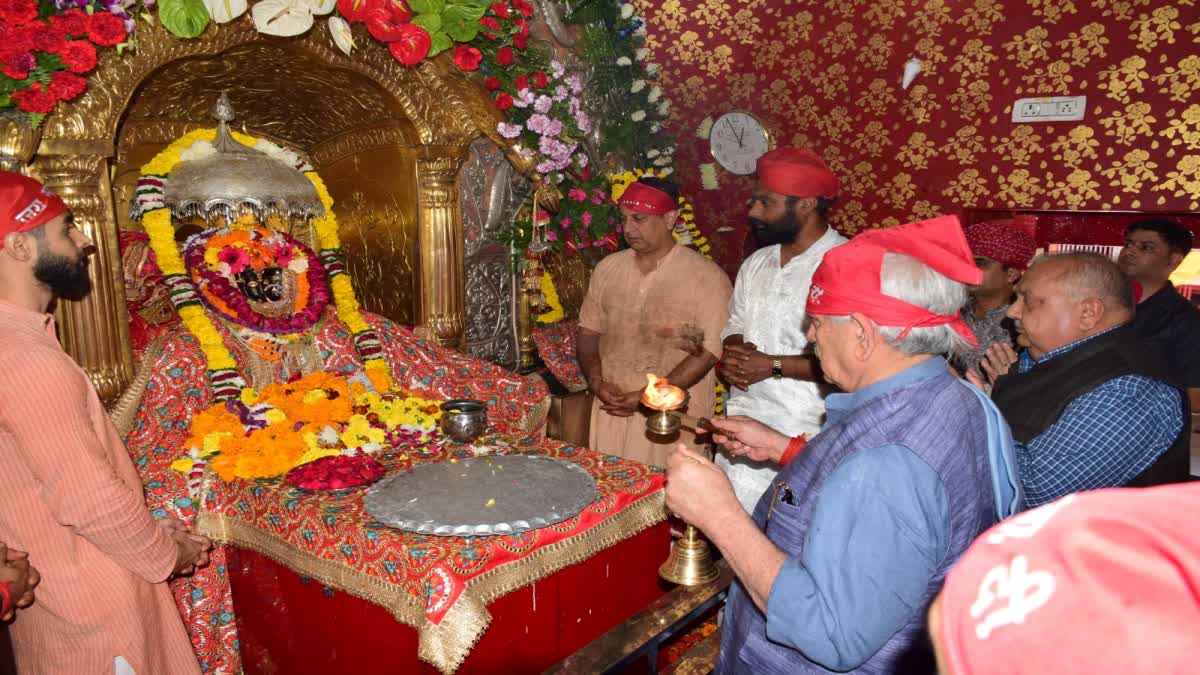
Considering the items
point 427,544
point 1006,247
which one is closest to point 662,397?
point 427,544

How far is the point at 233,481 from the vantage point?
119 inches

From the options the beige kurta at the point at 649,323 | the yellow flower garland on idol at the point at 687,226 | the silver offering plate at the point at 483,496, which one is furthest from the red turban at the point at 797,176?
the yellow flower garland on idol at the point at 687,226

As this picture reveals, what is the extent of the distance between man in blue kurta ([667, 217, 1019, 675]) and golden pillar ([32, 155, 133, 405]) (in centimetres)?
330

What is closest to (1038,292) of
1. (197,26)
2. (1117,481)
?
(1117,481)

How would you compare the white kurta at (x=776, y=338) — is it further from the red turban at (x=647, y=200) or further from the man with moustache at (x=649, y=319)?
the red turban at (x=647, y=200)

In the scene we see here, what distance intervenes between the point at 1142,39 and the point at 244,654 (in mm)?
5836

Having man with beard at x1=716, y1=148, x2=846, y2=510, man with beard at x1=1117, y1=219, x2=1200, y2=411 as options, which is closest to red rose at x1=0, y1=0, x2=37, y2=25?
man with beard at x1=716, y1=148, x2=846, y2=510

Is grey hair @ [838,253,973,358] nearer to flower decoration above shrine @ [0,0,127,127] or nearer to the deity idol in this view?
the deity idol

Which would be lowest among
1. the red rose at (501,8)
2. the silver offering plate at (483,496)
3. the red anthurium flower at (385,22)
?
the silver offering plate at (483,496)

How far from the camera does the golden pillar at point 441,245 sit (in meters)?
4.92

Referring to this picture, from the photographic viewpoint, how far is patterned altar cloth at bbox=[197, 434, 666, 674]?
2195 mm

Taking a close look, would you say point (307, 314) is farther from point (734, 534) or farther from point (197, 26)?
point (734, 534)

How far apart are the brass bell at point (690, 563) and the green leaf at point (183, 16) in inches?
141

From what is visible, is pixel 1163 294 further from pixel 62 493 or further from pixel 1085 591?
pixel 62 493
